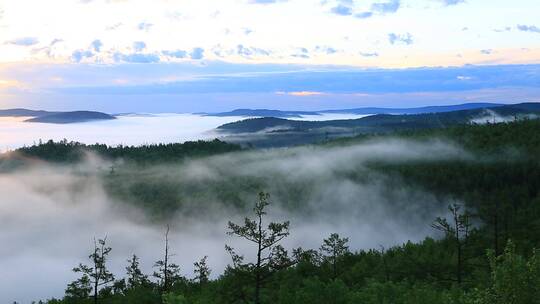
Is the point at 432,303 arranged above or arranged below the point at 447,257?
above

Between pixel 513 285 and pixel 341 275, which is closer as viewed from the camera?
pixel 513 285

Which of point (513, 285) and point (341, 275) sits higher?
point (513, 285)

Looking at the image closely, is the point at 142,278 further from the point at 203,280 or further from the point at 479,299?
the point at 479,299

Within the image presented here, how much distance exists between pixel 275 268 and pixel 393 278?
82991 millimetres

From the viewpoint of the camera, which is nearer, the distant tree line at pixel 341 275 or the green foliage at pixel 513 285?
the green foliage at pixel 513 285

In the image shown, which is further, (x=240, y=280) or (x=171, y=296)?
(x=240, y=280)

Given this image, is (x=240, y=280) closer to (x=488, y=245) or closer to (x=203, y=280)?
(x=203, y=280)

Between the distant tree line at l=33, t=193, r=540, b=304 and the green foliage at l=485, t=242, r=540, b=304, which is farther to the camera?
the distant tree line at l=33, t=193, r=540, b=304

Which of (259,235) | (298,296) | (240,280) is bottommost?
(298,296)

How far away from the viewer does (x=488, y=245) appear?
134 metres

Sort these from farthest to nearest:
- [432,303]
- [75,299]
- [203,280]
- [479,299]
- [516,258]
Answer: [203,280]
[75,299]
[432,303]
[516,258]
[479,299]

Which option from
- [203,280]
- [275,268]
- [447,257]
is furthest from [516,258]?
[447,257]

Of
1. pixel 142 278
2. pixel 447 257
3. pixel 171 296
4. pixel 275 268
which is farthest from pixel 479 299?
pixel 447 257

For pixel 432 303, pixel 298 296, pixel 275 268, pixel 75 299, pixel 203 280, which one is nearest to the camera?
pixel 275 268
